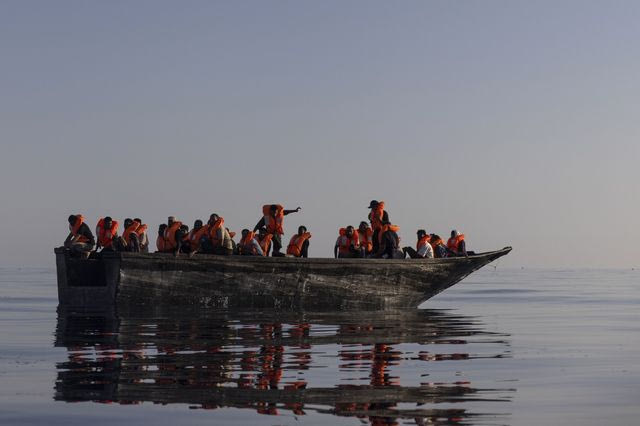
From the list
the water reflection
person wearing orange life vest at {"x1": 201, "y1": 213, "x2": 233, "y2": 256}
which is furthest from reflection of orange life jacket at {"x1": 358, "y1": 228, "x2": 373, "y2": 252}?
the water reflection

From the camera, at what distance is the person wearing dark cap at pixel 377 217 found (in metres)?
30.8

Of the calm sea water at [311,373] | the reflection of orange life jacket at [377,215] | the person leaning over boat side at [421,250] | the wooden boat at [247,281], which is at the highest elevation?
the reflection of orange life jacket at [377,215]

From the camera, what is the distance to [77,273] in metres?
29.9

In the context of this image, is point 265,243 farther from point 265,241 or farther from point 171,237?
point 171,237

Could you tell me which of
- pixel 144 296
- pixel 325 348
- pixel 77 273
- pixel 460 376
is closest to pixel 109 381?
pixel 460 376

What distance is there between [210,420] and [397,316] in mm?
18178

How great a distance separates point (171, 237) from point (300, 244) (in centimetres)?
392

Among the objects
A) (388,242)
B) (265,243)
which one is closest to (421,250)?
(388,242)

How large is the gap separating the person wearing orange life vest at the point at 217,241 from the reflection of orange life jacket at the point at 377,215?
4.27 metres

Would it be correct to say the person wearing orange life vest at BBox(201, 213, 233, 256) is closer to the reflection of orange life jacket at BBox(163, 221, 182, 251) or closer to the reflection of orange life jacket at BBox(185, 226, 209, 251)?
the reflection of orange life jacket at BBox(185, 226, 209, 251)

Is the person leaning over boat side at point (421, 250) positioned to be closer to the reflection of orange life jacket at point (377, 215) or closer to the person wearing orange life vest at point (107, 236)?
the reflection of orange life jacket at point (377, 215)

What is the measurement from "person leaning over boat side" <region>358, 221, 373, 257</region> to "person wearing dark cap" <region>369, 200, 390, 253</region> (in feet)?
1.29

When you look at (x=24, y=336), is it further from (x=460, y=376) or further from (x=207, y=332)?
(x=460, y=376)

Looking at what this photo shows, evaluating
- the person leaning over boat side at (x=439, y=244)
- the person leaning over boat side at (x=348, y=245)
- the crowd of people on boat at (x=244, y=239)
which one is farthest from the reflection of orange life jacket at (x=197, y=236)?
the person leaning over boat side at (x=439, y=244)
